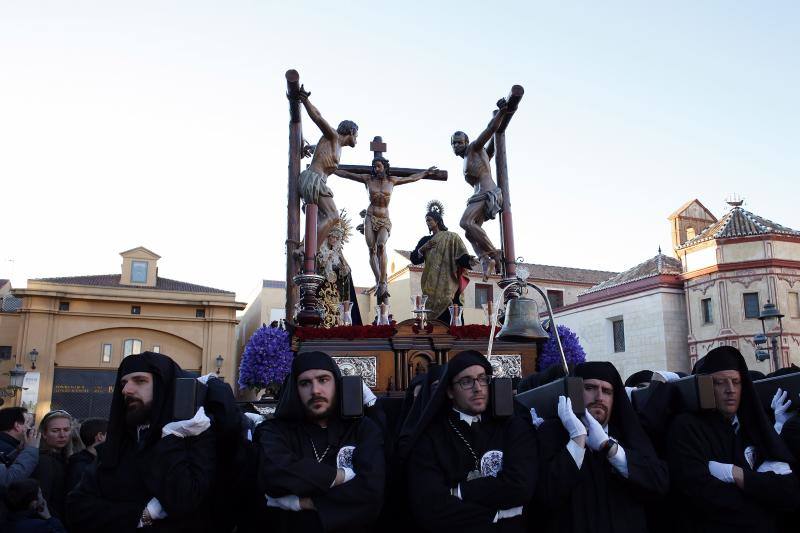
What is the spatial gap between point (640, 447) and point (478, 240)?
684cm

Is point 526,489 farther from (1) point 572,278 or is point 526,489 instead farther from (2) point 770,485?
(1) point 572,278

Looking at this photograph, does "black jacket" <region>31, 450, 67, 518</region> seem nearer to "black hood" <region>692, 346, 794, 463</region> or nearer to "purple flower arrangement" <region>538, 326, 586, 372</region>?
"black hood" <region>692, 346, 794, 463</region>

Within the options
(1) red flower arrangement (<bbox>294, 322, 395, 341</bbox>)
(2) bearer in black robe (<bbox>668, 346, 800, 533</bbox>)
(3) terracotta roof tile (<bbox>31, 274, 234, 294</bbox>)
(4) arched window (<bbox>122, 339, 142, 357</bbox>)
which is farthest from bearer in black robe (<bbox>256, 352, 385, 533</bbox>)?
(3) terracotta roof tile (<bbox>31, 274, 234, 294</bbox>)

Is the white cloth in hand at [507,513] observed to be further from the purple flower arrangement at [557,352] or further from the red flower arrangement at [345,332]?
the purple flower arrangement at [557,352]

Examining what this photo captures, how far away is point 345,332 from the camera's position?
28.4ft

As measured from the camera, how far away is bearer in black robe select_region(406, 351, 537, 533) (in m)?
4.11

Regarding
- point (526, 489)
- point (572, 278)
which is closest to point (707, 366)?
point (526, 489)

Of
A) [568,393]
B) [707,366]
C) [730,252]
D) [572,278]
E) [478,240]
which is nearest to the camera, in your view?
[568,393]

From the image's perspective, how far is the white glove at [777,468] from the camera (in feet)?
14.6

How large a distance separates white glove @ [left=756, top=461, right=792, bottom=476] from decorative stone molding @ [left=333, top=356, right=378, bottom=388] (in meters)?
4.86

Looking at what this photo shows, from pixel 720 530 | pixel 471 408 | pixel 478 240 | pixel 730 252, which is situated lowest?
pixel 720 530

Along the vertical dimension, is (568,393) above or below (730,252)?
below

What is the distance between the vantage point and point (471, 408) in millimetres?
4402

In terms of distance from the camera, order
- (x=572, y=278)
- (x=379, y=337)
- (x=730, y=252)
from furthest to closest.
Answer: (x=572, y=278), (x=730, y=252), (x=379, y=337)
